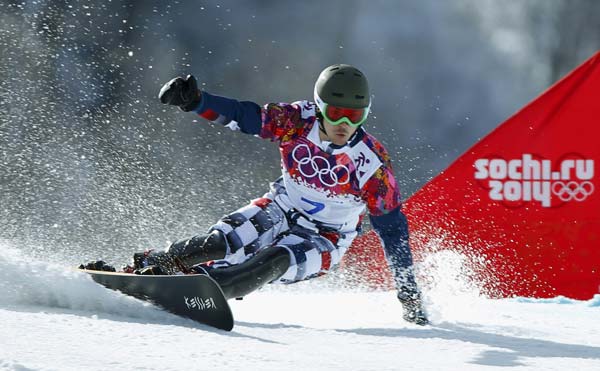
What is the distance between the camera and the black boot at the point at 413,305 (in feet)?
14.0

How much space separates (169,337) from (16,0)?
25.2 feet

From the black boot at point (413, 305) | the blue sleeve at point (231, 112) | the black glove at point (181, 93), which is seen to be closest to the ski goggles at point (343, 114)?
the blue sleeve at point (231, 112)

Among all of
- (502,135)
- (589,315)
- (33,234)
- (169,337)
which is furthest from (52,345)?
(33,234)

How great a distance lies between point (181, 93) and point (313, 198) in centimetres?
83

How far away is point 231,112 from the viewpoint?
4066 mm

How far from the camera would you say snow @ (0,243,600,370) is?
285 centimetres

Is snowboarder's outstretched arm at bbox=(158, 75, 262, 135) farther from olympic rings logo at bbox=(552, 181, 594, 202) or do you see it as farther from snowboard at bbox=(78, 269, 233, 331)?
olympic rings logo at bbox=(552, 181, 594, 202)

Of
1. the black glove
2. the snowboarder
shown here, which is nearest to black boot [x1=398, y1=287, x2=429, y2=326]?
the snowboarder

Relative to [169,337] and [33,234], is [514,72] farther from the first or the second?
[169,337]

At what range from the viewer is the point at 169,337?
3.17 m

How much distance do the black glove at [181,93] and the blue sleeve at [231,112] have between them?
0.05 meters

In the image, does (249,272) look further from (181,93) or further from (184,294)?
(181,93)

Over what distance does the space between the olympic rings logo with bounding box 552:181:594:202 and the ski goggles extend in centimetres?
192

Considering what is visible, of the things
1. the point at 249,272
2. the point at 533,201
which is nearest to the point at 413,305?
the point at 249,272
